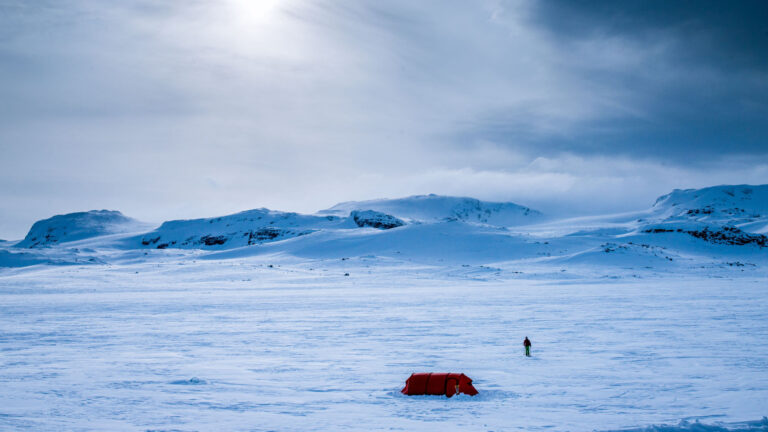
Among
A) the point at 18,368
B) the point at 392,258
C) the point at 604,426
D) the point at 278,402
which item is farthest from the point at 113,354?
the point at 392,258

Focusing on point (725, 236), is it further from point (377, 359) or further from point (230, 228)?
point (230, 228)

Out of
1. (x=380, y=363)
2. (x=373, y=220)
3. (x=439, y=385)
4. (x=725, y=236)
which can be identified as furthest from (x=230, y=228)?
(x=439, y=385)

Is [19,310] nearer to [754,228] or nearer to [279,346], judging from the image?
[279,346]

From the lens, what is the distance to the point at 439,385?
10.6 meters

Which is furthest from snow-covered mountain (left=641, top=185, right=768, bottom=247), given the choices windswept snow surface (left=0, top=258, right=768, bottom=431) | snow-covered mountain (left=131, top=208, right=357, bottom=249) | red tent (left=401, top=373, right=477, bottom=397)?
red tent (left=401, top=373, right=477, bottom=397)

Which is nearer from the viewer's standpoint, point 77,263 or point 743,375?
point 743,375

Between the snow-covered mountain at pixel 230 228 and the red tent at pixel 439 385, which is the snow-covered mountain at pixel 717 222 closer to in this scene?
the snow-covered mountain at pixel 230 228

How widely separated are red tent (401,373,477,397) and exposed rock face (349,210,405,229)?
407ft

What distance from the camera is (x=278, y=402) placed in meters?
10.2

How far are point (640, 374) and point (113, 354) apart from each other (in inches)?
516

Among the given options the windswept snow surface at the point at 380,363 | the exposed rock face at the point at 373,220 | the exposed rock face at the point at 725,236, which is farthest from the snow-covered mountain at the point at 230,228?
the windswept snow surface at the point at 380,363

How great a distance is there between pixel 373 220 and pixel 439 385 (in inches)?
5044

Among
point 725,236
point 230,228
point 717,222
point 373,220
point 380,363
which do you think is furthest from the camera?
point 230,228

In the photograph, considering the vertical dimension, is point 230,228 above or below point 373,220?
below
